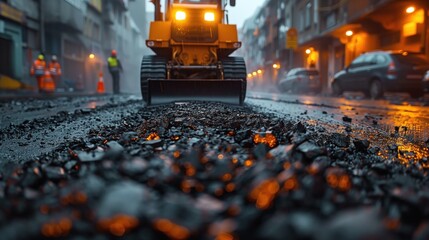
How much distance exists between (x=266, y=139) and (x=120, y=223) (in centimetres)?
195

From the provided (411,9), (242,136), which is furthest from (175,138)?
(411,9)

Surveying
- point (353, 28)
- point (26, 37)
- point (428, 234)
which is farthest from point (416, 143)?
point (26, 37)

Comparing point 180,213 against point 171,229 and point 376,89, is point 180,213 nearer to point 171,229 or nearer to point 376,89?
point 171,229

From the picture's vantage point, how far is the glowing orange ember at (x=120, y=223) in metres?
1.08

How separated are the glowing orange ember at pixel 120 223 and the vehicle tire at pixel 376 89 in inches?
525

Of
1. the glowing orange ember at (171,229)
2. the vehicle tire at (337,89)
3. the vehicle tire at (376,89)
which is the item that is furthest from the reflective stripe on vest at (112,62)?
the glowing orange ember at (171,229)

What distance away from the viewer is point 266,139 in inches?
115

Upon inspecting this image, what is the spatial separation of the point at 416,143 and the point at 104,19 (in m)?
37.7

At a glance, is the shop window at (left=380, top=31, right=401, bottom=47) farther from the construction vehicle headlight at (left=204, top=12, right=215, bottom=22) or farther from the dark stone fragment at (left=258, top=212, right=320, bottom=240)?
the dark stone fragment at (left=258, top=212, right=320, bottom=240)

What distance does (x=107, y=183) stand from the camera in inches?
53.1

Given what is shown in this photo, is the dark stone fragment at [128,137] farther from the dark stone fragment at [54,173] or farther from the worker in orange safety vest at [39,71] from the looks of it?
the worker in orange safety vest at [39,71]

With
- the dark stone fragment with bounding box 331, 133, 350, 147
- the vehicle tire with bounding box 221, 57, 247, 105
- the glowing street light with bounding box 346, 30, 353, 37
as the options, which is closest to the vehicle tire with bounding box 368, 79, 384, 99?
the vehicle tire with bounding box 221, 57, 247, 105

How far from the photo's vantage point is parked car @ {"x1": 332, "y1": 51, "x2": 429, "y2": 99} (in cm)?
1226

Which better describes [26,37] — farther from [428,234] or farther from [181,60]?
[428,234]
